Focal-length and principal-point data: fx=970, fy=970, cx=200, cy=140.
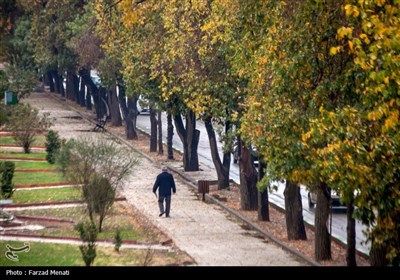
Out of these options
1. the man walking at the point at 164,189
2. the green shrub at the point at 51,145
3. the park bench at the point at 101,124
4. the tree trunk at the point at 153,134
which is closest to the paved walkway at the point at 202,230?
the man walking at the point at 164,189

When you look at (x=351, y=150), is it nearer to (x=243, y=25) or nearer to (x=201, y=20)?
(x=243, y=25)

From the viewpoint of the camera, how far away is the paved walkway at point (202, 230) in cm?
2231

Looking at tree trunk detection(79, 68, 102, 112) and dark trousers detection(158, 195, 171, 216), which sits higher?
tree trunk detection(79, 68, 102, 112)

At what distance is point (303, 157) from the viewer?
18.3 metres

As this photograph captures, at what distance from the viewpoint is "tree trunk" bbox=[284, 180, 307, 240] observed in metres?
25.4

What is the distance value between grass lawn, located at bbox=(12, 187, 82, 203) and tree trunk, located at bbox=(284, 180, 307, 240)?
6985 mm

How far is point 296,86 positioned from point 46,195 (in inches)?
546

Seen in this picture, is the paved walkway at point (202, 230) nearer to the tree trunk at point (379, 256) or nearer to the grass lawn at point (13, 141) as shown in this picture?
the tree trunk at point (379, 256)

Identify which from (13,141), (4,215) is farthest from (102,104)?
(4,215)

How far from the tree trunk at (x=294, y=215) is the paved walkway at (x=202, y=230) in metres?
0.85

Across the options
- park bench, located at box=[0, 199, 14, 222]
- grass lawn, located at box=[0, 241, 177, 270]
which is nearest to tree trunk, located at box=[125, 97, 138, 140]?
park bench, located at box=[0, 199, 14, 222]

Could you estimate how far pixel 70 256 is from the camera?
21.2 metres

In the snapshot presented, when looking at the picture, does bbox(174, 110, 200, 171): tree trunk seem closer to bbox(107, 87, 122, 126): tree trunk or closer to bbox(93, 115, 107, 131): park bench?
bbox(93, 115, 107, 131): park bench

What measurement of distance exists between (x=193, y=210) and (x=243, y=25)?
9433mm
